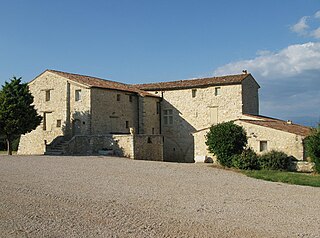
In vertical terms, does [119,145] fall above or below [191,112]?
below

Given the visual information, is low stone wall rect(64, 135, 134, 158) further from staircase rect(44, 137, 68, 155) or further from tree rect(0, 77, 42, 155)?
tree rect(0, 77, 42, 155)

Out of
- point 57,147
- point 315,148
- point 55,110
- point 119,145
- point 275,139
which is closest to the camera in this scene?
point 315,148

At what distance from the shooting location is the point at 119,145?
86.6 ft

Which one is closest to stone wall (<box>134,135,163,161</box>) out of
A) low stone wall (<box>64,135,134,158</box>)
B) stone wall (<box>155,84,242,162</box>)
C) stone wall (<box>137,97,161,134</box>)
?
low stone wall (<box>64,135,134,158</box>)

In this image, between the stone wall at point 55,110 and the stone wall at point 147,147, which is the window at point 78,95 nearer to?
the stone wall at point 55,110

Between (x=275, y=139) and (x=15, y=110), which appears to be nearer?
(x=275, y=139)

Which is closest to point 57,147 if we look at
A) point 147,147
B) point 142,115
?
point 147,147

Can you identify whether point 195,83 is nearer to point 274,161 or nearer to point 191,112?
point 191,112

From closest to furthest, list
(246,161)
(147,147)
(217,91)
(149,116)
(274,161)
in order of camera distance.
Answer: (246,161)
(274,161)
(147,147)
(217,91)
(149,116)

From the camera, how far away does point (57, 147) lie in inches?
1115

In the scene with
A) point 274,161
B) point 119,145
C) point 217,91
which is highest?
point 217,91

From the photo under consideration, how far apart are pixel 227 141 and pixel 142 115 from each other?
12.4 metres

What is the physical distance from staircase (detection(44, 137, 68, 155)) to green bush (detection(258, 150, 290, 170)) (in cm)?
→ 1474

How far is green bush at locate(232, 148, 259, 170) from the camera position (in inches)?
838
